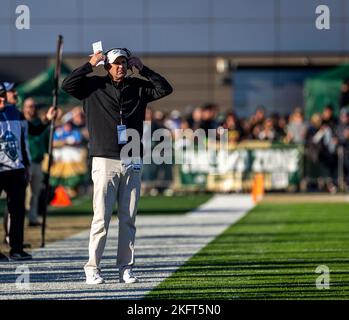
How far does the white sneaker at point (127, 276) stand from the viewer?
456 inches

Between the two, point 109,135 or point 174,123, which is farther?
point 174,123

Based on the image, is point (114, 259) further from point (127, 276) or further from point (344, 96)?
point (344, 96)

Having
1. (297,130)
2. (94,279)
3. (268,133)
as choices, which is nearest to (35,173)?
(94,279)

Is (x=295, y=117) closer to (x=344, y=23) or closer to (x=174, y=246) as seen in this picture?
(x=344, y=23)

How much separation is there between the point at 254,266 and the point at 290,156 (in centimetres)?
1694

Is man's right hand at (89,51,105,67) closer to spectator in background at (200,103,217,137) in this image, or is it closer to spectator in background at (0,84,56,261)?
spectator in background at (0,84,56,261)

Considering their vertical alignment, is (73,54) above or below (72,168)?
above

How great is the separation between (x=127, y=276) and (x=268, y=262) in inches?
98.6

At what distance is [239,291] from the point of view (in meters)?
10.8

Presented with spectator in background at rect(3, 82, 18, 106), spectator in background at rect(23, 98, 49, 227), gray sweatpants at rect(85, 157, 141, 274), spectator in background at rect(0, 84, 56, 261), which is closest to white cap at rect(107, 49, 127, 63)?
gray sweatpants at rect(85, 157, 141, 274)

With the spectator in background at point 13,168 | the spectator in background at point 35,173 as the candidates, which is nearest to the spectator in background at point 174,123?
the spectator in background at point 35,173

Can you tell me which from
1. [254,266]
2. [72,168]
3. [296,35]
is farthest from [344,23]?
[254,266]

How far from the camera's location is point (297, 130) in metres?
30.1
